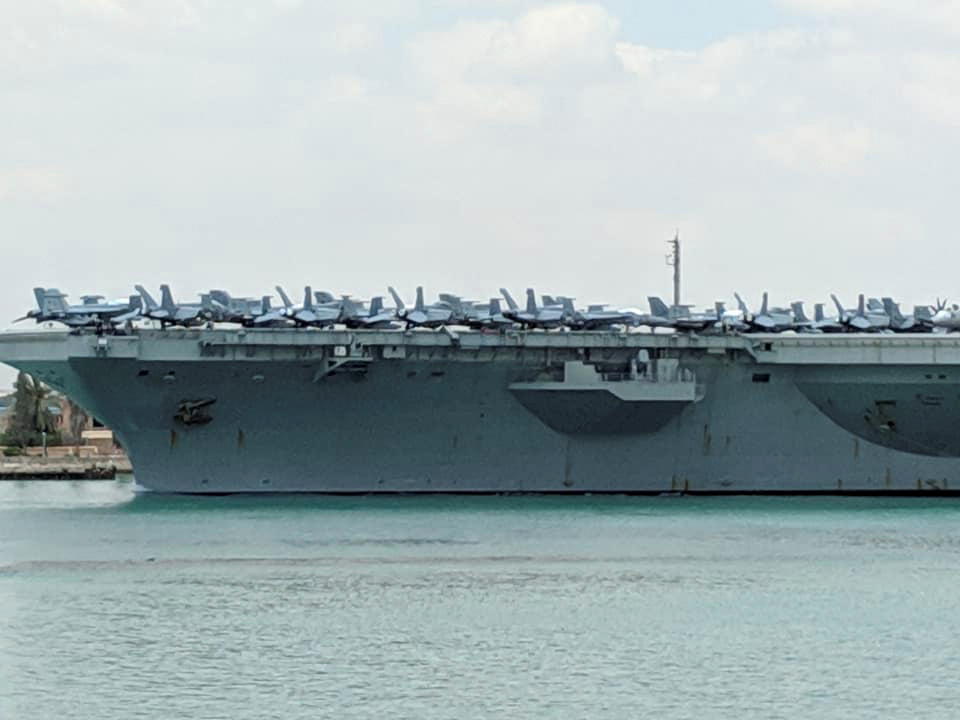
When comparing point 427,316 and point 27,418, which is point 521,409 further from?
point 27,418

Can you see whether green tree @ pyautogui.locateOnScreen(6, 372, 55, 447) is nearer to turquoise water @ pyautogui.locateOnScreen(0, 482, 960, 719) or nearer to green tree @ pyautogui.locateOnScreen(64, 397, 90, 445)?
green tree @ pyautogui.locateOnScreen(64, 397, 90, 445)

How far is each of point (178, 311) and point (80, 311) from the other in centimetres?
169

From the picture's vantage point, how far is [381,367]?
3788 cm

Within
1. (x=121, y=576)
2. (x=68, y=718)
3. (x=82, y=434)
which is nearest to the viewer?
(x=68, y=718)

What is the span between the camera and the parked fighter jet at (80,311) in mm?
38725

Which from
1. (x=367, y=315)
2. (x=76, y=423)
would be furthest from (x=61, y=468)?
(x=76, y=423)

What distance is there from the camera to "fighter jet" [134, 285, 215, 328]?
38906 mm

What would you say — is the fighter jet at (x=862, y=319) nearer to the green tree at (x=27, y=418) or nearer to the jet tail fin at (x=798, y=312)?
the jet tail fin at (x=798, y=312)

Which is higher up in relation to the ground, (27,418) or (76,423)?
(27,418)

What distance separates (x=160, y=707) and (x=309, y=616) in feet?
15.8

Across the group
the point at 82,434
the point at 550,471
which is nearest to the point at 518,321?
the point at 550,471

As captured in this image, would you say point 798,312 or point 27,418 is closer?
point 798,312

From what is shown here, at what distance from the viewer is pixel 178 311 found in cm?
3909

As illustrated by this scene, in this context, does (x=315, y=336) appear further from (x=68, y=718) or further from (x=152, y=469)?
(x=68, y=718)
